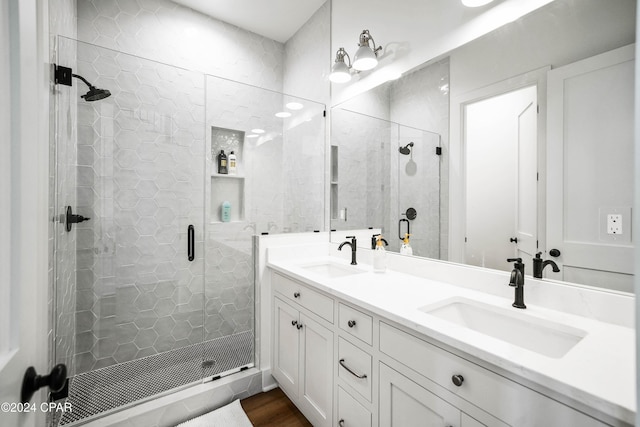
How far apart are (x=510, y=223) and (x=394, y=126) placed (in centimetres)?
89

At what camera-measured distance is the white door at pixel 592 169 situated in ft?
3.12

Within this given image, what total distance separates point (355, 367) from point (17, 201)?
48.1 inches

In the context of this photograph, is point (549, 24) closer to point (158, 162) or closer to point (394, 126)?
point (394, 126)

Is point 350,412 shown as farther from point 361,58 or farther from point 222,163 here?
point 361,58

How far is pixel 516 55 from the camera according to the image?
122cm

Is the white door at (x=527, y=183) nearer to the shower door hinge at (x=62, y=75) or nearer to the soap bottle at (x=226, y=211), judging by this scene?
the soap bottle at (x=226, y=211)

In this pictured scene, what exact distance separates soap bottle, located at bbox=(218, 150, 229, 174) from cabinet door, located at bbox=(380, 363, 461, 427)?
1.59 meters

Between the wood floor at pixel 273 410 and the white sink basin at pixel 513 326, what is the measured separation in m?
1.11

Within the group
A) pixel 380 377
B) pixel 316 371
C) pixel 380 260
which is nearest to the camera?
pixel 380 377

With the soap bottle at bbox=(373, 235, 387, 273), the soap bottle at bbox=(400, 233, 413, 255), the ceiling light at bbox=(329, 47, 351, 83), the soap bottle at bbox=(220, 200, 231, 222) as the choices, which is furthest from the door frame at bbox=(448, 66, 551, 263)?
the soap bottle at bbox=(220, 200, 231, 222)

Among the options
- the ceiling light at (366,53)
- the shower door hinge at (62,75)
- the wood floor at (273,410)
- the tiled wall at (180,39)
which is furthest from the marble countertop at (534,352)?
the tiled wall at (180,39)

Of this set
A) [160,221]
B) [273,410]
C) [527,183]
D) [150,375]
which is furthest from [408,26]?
[150,375]

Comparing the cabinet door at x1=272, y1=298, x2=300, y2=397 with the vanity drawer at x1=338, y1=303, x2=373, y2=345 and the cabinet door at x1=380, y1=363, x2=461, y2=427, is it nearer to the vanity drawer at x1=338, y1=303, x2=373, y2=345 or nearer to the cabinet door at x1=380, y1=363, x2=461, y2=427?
the vanity drawer at x1=338, y1=303, x2=373, y2=345

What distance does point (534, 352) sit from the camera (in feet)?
2.82
